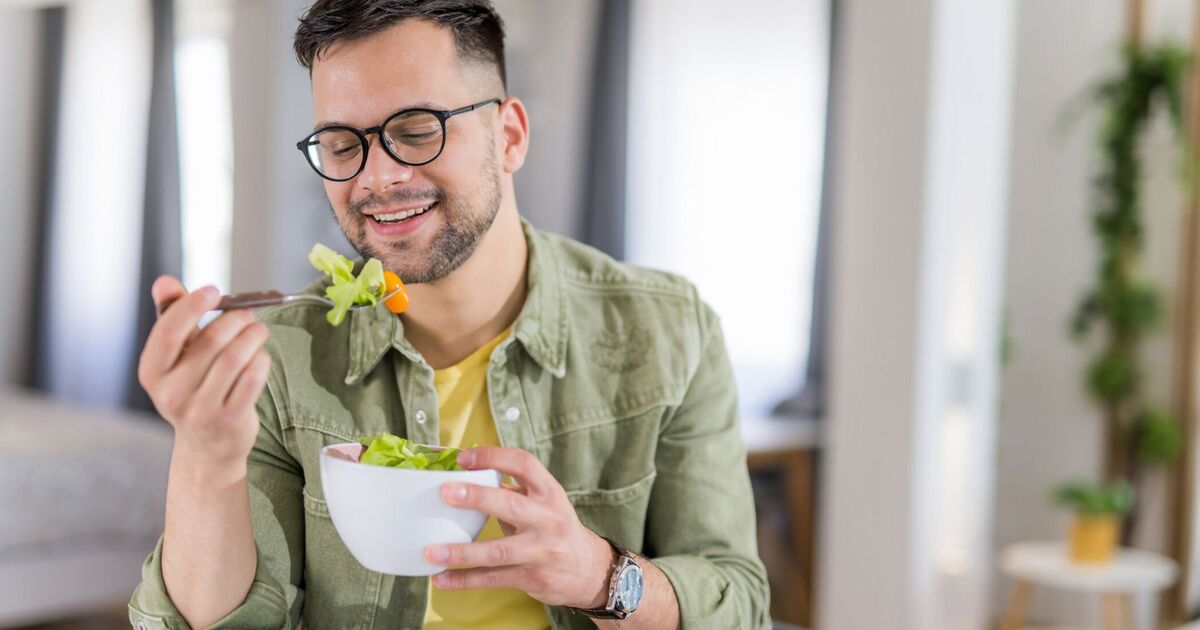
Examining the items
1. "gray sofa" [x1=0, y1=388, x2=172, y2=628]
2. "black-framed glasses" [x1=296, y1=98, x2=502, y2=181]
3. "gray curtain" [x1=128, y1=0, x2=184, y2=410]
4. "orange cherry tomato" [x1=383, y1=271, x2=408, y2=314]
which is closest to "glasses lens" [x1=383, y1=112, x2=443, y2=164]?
"black-framed glasses" [x1=296, y1=98, x2=502, y2=181]

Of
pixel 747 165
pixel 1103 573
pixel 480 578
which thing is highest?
pixel 747 165

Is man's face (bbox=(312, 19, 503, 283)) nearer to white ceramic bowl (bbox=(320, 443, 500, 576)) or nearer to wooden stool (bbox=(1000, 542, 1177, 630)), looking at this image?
white ceramic bowl (bbox=(320, 443, 500, 576))

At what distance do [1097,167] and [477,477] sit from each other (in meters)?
3.91

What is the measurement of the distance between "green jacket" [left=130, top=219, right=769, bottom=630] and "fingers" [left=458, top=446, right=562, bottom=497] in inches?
11.4

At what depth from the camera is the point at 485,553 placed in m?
0.86

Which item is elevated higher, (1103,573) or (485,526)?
Answer: (485,526)

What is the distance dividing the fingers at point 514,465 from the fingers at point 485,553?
0.13ft

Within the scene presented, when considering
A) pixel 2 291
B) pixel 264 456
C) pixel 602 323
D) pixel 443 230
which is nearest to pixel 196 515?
pixel 264 456

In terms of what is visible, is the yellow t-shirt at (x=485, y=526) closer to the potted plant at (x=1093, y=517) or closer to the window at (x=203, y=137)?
the potted plant at (x=1093, y=517)

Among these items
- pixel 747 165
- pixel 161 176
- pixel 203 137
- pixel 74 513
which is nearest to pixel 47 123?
pixel 161 176

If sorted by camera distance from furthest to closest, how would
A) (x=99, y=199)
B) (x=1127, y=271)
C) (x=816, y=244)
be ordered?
(x=99, y=199) → (x=816, y=244) → (x=1127, y=271)

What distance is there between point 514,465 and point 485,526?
33 centimetres

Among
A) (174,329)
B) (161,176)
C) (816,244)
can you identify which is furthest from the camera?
(161,176)

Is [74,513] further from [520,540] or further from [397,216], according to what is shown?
[520,540]
